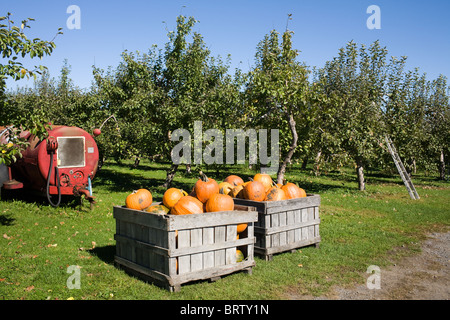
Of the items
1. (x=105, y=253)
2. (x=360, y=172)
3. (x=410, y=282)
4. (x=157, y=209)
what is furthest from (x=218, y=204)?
(x=360, y=172)

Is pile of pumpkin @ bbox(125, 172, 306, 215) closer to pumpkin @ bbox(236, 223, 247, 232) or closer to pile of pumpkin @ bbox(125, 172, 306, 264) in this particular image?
pile of pumpkin @ bbox(125, 172, 306, 264)

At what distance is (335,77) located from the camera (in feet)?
79.0

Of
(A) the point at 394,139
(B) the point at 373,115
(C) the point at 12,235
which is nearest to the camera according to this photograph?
(C) the point at 12,235

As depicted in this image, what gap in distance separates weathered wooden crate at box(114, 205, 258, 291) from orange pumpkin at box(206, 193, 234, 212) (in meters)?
0.25

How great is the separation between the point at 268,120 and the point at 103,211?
8.04 m

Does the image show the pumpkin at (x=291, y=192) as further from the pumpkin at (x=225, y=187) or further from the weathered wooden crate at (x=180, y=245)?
the weathered wooden crate at (x=180, y=245)

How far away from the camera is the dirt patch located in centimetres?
582

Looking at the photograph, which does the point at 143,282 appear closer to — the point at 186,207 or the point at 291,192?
the point at 186,207

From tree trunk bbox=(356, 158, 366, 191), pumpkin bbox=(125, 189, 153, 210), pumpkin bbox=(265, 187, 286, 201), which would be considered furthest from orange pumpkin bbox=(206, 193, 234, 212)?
tree trunk bbox=(356, 158, 366, 191)

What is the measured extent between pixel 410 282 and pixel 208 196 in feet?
12.7

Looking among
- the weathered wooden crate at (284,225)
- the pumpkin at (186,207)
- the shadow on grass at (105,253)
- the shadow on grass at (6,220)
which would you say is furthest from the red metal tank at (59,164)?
the weathered wooden crate at (284,225)
